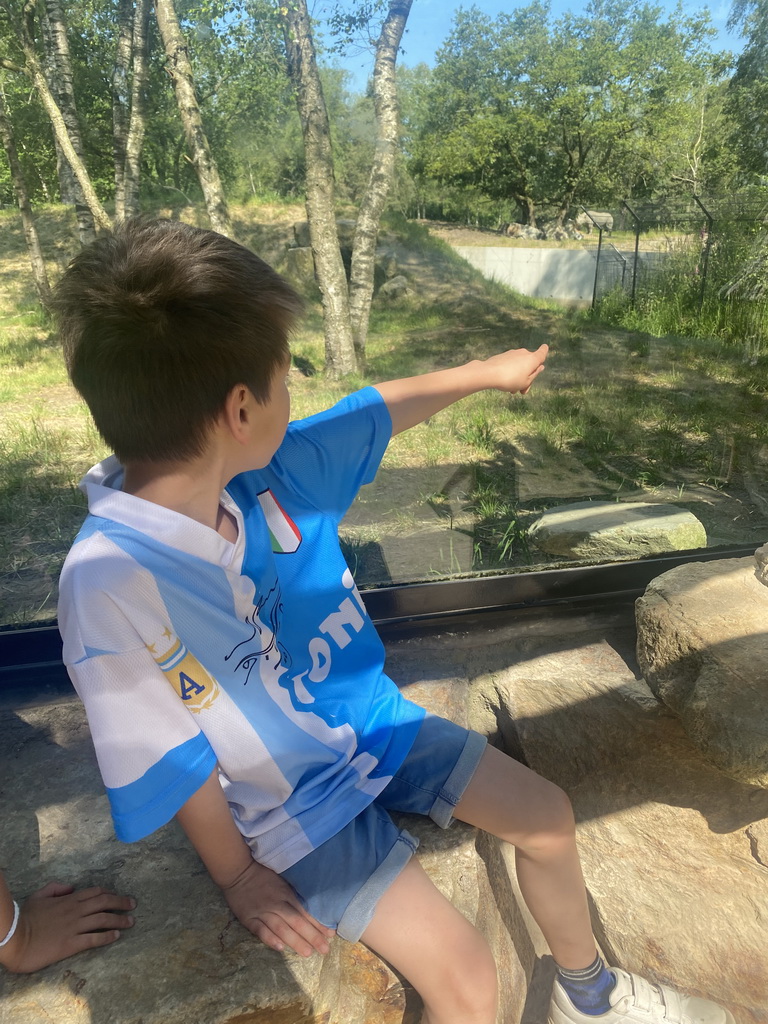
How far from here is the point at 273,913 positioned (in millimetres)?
1316

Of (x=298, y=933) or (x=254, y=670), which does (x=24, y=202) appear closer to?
(x=254, y=670)

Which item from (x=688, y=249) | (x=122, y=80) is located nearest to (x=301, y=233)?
(x=122, y=80)

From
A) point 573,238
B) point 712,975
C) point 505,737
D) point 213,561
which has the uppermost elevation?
point 573,238

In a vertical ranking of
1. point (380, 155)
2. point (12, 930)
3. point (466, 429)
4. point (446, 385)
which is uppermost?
point (380, 155)

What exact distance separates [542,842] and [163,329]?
1.22 m

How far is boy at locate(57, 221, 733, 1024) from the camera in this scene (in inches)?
45.8

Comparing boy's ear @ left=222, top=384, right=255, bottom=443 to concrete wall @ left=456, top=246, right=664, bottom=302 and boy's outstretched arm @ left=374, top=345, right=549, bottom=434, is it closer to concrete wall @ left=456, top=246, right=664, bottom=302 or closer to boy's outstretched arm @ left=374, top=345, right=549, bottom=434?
boy's outstretched arm @ left=374, top=345, right=549, bottom=434

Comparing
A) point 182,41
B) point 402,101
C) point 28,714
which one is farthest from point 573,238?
point 28,714

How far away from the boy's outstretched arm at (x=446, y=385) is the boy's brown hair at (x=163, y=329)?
47 cm

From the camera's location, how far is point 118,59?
1.61m

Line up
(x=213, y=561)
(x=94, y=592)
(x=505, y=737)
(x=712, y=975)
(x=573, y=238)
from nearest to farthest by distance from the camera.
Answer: (x=94, y=592)
(x=213, y=561)
(x=712, y=975)
(x=573, y=238)
(x=505, y=737)

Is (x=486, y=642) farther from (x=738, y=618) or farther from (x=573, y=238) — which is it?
(x=573, y=238)

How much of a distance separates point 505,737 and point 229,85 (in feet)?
6.25

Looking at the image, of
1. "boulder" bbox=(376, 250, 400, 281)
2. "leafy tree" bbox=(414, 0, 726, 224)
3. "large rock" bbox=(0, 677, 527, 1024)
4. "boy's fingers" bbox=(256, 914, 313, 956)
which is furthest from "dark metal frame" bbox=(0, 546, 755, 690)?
"leafy tree" bbox=(414, 0, 726, 224)
